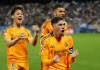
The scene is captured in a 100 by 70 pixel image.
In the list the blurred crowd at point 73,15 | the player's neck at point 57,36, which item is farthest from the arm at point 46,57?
the blurred crowd at point 73,15

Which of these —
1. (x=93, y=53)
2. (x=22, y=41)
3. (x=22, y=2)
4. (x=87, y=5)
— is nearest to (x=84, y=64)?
(x=93, y=53)

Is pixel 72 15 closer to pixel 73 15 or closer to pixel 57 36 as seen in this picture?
pixel 73 15

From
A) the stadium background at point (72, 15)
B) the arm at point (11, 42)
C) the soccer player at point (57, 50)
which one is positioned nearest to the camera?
the soccer player at point (57, 50)

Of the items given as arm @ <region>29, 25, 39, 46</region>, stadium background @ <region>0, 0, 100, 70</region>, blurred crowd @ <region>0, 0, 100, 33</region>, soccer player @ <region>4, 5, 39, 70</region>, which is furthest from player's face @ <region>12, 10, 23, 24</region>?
blurred crowd @ <region>0, 0, 100, 33</region>

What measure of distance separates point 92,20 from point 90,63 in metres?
27.0

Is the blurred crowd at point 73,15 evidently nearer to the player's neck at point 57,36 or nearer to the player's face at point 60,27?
the player's neck at point 57,36

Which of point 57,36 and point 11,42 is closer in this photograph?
point 57,36

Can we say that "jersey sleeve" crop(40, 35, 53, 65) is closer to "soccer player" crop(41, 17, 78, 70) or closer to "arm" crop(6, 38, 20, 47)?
"soccer player" crop(41, 17, 78, 70)

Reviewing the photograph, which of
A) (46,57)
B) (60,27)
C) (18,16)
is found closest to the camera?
(60,27)

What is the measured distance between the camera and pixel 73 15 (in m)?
45.7

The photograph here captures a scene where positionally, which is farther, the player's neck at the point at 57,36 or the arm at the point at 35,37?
the arm at the point at 35,37

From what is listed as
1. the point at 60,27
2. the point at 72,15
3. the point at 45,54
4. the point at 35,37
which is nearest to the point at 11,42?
the point at 35,37

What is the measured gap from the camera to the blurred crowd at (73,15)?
42094 mm

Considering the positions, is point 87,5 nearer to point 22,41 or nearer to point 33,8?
point 33,8
